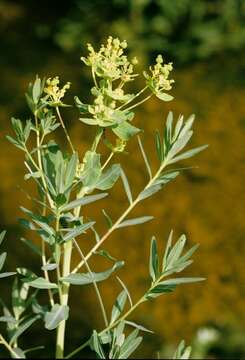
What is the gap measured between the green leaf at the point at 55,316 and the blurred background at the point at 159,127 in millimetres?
799

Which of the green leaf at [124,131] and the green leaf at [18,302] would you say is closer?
the green leaf at [124,131]

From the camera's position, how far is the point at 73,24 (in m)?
4.08

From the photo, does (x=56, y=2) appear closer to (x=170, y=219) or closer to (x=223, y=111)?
(x=223, y=111)

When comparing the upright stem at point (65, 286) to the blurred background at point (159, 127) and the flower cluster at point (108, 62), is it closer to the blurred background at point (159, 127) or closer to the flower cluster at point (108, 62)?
the flower cluster at point (108, 62)

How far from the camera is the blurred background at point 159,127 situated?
8.34 ft

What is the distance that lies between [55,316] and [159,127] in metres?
2.70

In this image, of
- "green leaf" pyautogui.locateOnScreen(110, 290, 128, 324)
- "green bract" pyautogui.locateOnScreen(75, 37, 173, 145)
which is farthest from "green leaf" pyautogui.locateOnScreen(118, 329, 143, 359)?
"green bract" pyautogui.locateOnScreen(75, 37, 173, 145)

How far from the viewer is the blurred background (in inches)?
100

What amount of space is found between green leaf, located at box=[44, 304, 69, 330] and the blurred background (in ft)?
2.62

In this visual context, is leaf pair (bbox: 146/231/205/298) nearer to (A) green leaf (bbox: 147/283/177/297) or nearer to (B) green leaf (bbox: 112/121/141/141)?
(A) green leaf (bbox: 147/283/177/297)

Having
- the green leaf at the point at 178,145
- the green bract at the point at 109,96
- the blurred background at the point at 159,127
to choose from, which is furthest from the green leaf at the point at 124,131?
the blurred background at the point at 159,127

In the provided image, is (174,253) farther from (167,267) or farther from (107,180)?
(107,180)

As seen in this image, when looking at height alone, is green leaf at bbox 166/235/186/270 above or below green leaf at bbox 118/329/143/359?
above

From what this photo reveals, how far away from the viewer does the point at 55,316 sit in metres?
0.77
